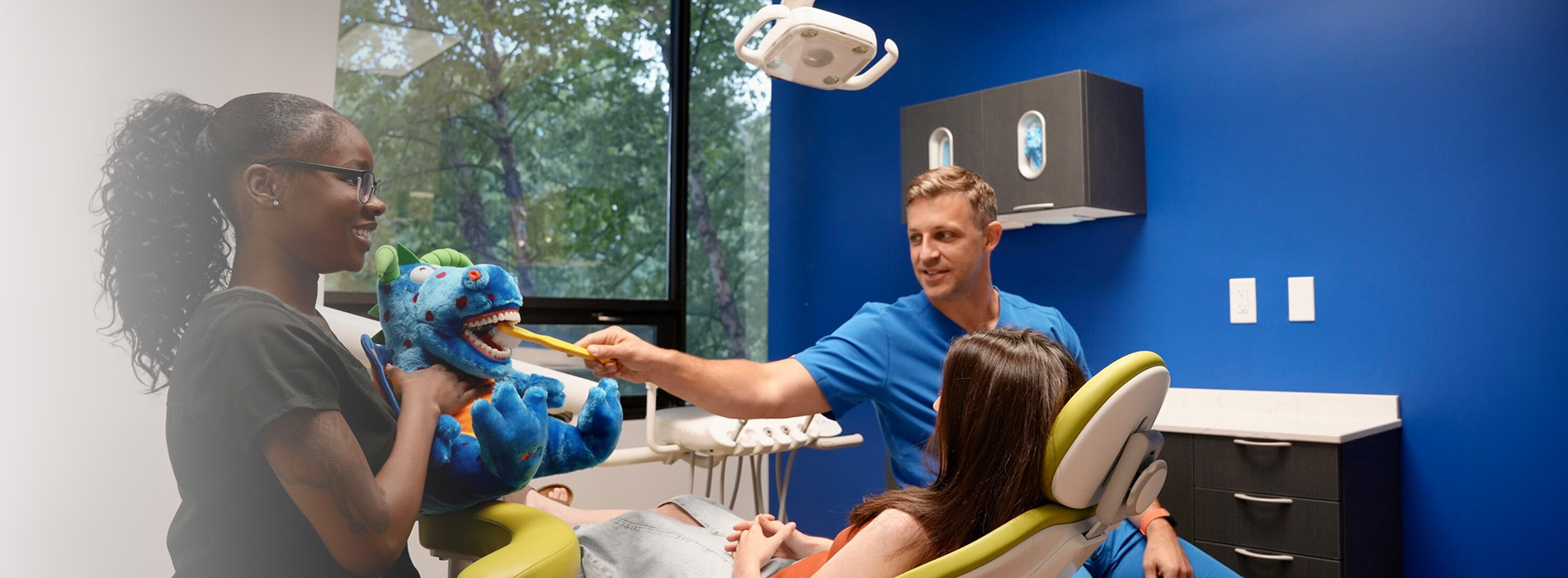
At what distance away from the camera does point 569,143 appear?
3.27 meters

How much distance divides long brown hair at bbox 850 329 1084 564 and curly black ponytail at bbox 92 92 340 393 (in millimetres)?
767

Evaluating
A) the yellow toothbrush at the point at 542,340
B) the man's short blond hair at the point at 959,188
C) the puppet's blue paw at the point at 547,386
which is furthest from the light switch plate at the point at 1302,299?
the puppet's blue paw at the point at 547,386

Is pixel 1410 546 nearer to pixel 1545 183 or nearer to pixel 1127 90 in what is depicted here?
pixel 1545 183

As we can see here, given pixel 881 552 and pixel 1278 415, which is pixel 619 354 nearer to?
pixel 881 552

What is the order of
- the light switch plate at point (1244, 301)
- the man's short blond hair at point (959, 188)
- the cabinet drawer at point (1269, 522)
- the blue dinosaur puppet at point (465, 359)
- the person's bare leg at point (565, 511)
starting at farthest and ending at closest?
the light switch plate at point (1244, 301) < the cabinet drawer at point (1269, 522) < the man's short blond hair at point (959, 188) < the person's bare leg at point (565, 511) < the blue dinosaur puppet at point (465, 359)

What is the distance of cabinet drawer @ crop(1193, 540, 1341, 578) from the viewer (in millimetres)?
2107

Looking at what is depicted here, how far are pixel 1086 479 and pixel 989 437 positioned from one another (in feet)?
0.40

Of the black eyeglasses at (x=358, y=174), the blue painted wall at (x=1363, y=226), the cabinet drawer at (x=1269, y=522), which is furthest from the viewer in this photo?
the blue painted wall at (x=1363, y=226)

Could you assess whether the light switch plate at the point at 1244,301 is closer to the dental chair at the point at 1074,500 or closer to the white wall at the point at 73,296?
the dental chair at the point at 1074,500

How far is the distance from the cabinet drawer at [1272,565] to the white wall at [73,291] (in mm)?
2028

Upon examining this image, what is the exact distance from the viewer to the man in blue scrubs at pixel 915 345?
1.81m

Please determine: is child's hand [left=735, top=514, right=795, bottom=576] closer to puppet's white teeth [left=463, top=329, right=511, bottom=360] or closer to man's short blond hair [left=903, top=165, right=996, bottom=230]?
puppet's white teeth [left=463, top=329, right=511, bottom=360]

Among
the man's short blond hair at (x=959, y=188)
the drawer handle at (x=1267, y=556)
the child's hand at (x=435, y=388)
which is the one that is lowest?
the drawer handle at (x=1267, y=556)

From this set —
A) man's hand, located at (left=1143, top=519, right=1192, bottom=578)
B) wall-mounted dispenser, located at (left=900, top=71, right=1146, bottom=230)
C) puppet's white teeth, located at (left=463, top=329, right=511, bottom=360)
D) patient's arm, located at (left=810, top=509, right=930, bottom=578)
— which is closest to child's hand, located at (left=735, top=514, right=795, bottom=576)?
patient's arm, located at (left=810, top=509, right=930, bottom=578)
